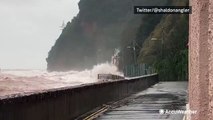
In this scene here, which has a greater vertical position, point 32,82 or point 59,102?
point 59,102

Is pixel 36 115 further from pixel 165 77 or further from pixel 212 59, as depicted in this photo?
pixel 165 77

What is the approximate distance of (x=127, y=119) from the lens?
19.1 metres

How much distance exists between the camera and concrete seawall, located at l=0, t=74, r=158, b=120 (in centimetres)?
1197

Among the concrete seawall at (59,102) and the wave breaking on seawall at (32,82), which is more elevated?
the concrete seawall at (59,102)

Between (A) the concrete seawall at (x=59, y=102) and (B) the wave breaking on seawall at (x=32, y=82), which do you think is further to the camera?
(B) the wave breaking on seawall at (x=32, y=82)

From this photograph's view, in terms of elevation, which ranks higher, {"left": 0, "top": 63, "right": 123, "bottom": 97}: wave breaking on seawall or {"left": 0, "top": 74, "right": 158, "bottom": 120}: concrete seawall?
{"left": 0, "top": 74, "right": 158, "bottom": 120}: concrete seawall

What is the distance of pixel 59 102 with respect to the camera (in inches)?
695

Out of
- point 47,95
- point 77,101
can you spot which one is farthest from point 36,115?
point 77,101

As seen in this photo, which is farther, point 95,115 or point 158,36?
point 158,36

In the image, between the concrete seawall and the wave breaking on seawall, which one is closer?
the concrete seawall

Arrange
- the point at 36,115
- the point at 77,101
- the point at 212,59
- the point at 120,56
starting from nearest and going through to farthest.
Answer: the point at 212,59, the point at 36,115, the point at 77,101, the point at 120,56

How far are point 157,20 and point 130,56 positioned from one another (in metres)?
15.3

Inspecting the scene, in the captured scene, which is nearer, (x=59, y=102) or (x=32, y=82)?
(x=59, y=102)

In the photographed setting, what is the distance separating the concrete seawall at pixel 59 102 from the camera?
1197 centimetres
